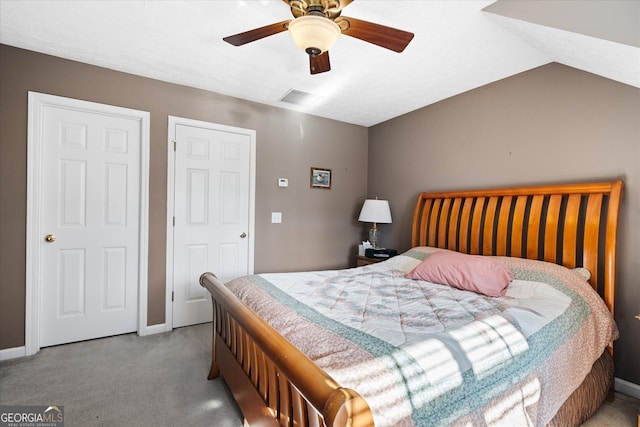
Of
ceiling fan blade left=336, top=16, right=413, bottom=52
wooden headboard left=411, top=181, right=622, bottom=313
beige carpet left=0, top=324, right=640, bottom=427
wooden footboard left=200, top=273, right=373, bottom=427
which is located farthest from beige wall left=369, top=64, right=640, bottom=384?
wooden footboard left=200, top=273, right=373, bottom=427

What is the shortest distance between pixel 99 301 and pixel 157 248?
2.16 ft

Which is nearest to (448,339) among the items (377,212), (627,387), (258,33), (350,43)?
(258,33)

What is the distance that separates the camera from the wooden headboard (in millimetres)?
2043

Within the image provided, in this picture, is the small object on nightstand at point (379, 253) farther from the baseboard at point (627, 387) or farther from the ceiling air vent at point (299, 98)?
the baseboard at point (627, 387)

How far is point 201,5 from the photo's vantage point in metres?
1.86

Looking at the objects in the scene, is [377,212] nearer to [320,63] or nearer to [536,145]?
[536,145]

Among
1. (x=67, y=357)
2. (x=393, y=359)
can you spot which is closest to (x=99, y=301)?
(x=67, y=357)

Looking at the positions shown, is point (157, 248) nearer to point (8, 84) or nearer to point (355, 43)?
point (8, 84)

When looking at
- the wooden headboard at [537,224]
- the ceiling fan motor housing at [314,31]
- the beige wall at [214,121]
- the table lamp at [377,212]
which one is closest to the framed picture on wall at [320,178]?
the beige wall at [214,121]

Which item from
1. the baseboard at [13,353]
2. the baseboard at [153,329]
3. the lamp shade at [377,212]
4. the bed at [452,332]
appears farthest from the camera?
the lamp shade at [377,212]

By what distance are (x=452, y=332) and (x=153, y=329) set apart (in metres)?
2.84

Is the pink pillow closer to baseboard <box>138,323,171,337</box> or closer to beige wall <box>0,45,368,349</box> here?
beige wall <box>0,45,368,349</box>

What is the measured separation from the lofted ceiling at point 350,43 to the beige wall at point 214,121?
17 centimetres

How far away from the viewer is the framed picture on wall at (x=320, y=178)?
12.8 ft
